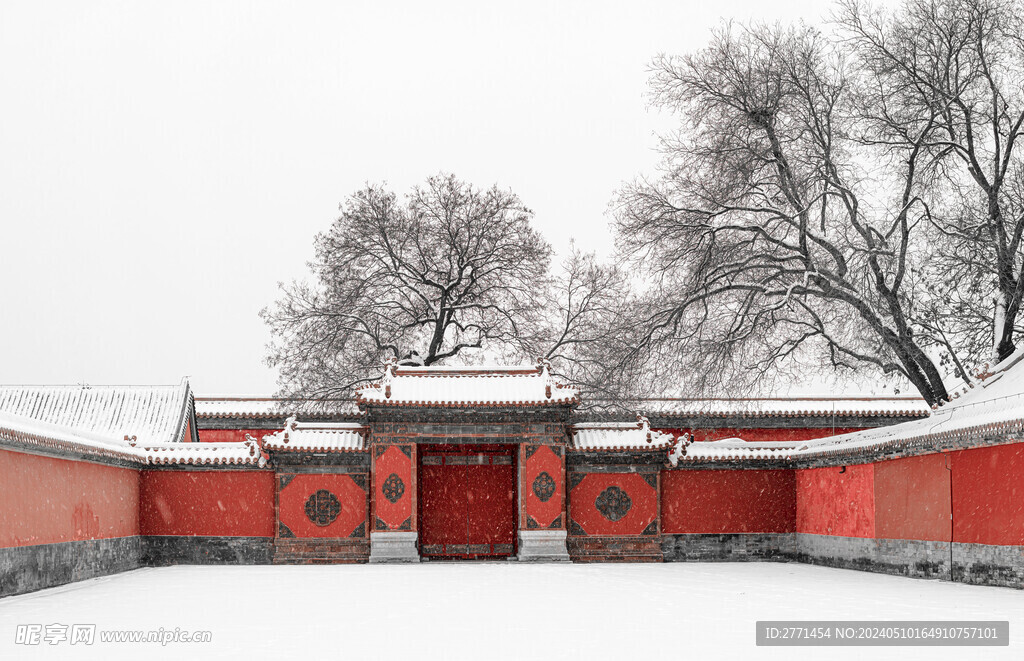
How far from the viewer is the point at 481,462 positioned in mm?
22234

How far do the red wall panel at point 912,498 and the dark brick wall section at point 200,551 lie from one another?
449 inches

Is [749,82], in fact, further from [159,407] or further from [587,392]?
[159,407]

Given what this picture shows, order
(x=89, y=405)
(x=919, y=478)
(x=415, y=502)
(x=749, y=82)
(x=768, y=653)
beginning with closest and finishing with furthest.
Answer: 1. (x=768, y=653)
2. (x=919, y=478)
3. (x=749, y=82)
4. (x=415, y=502)
5. (x=89, y=405)

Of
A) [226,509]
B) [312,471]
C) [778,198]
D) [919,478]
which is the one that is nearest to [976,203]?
[778,198]

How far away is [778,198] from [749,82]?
7.37ft

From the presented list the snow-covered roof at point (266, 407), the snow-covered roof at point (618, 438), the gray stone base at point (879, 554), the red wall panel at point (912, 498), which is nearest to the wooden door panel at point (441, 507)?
the snow-covered roof at point (618, 438)

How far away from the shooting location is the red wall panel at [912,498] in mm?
15953

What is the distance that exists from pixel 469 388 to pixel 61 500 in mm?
8047

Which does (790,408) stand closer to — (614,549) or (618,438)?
(618,438)

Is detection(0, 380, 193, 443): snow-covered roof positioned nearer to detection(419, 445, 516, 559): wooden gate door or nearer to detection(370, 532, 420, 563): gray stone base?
detection(370, 532, 420, 563): gray stone base

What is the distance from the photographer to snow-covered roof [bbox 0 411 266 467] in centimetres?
1436

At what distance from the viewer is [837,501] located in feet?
63.5

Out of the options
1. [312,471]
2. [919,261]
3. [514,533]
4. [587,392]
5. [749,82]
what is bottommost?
[514,533]

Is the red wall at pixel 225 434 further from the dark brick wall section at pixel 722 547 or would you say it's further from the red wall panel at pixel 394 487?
the dark brick wall section at pixel 722 547
